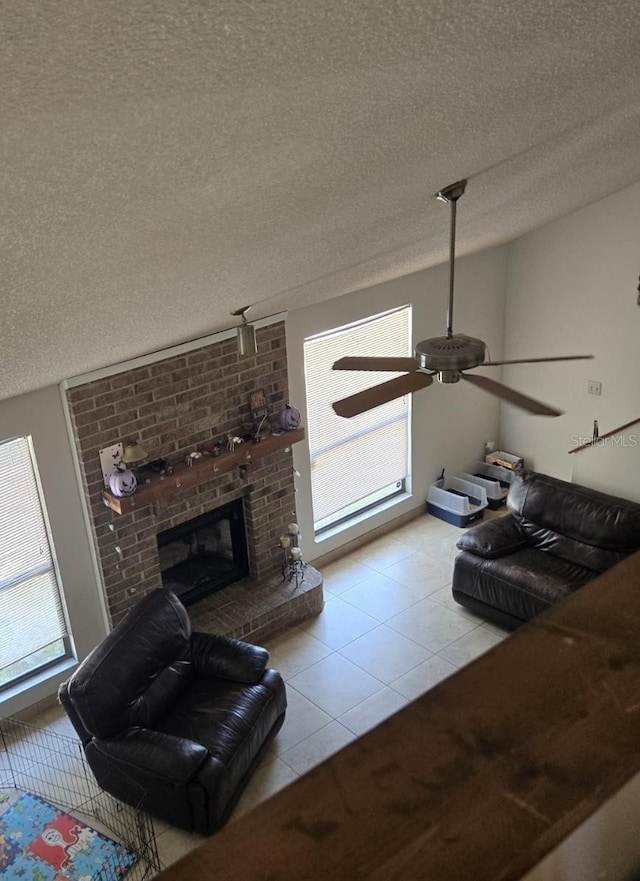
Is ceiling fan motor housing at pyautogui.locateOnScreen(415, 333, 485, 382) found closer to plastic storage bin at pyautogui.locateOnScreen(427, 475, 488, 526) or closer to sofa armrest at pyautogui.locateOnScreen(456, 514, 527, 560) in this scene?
sofa armrest at pyautogui.locateOnScreen(456, 514, 527, 560)

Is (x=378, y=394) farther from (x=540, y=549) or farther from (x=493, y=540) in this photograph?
(x=540, y=549)

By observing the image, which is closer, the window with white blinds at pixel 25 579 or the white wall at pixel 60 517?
the white wall at pixel 60 517

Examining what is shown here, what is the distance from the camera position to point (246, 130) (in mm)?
1774

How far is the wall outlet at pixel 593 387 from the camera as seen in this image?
741 centimetres

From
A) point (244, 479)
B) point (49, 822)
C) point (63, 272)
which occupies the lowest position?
point (49, 822)

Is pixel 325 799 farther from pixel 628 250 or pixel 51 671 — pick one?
pixel 628 250

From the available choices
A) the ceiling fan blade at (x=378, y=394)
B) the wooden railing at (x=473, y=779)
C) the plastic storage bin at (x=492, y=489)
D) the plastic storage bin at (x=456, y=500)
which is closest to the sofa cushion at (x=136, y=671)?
the ceiling fan blade at (x=378, y=394)

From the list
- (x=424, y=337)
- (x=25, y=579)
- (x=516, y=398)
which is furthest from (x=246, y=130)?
(x=424, y=337)

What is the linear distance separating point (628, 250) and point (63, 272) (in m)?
5.68

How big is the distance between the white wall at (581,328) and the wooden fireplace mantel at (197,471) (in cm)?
282

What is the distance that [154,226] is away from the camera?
2217mm

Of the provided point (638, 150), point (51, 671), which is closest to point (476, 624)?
point (51, 671)

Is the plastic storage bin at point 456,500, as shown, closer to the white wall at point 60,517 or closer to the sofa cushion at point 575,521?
the sofa cushion at point 575,521

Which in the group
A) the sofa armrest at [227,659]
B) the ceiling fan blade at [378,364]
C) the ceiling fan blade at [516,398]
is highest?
the ceiling fan blade at [378,364]
